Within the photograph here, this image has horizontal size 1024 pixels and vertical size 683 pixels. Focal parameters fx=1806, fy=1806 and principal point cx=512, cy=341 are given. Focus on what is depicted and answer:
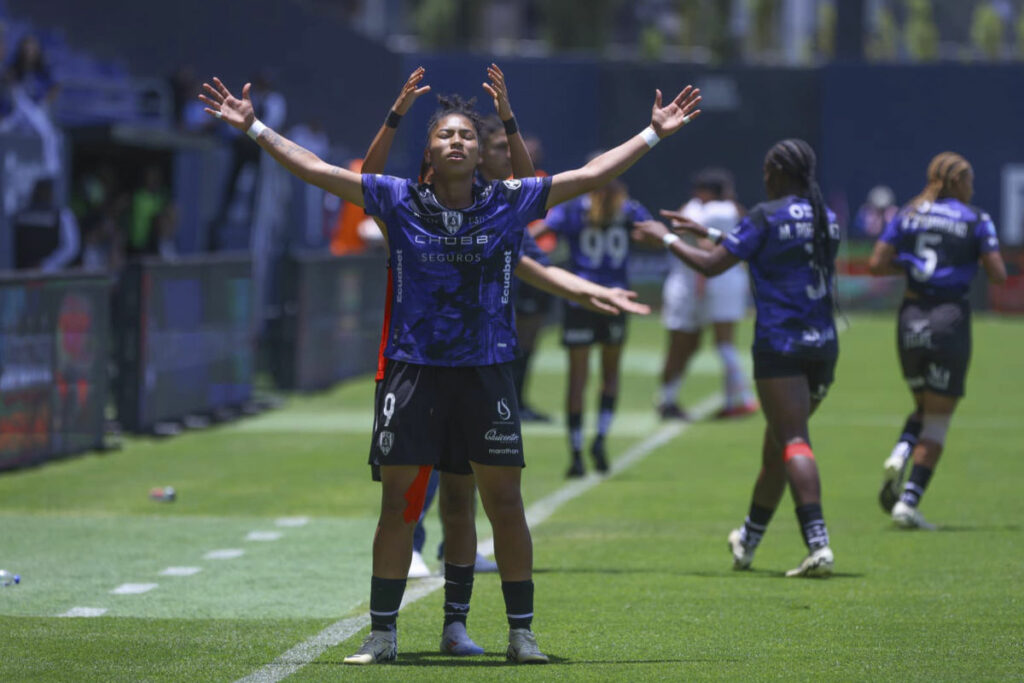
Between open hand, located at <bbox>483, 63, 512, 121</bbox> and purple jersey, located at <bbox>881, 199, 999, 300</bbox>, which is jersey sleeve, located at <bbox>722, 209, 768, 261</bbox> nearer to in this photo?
purple jersey, located at <bbox>881, 199, 999, 300</bbox>

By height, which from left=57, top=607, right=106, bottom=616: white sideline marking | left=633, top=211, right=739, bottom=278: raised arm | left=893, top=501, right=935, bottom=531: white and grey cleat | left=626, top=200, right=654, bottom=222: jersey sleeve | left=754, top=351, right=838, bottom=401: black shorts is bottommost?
left=57, top=607, right=106, bottom=616: white sideline marking

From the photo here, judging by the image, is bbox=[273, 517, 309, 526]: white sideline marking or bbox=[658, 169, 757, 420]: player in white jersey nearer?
bbox=[273, 517, 309, 526]: white sideline marking

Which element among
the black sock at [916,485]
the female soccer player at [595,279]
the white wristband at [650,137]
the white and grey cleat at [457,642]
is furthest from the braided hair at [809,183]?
the female soccer player at [595,279]

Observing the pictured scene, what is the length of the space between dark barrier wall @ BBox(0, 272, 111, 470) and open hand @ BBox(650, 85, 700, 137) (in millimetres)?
7002

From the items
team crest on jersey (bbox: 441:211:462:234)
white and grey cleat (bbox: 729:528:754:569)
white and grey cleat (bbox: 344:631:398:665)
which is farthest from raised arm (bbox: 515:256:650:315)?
white and grey cleat (bbox: 729:528:754:569)

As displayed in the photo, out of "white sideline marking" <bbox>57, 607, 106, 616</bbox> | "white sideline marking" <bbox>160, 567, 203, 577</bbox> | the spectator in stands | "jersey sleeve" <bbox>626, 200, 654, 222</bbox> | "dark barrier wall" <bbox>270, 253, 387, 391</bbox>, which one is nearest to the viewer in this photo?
"white sideline marking" <bbox>57, 607, 106, 616</bbox>

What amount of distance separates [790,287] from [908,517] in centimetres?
216

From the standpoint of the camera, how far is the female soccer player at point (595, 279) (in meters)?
13.2

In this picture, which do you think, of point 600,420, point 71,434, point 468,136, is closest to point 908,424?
point 600,420

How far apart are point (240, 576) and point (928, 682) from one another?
12.8 feet

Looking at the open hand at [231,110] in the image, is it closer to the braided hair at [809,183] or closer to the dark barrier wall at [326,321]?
the braided hair at [809,183]

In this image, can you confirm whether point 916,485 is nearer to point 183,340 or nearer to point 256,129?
point 256,129

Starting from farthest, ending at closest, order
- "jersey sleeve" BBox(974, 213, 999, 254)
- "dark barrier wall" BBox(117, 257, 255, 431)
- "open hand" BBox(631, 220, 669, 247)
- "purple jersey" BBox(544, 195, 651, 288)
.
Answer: "dark barrier wall" BBox(117, 257, 255, 431) < "purple jersey" BBox(544, 195, 651, 288) < "jersey sleeve" BBox(974, 213, 999, 254) < "open hand" BBox(631, 220, 669, 247)

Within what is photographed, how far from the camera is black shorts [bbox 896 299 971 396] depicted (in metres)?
10.4
